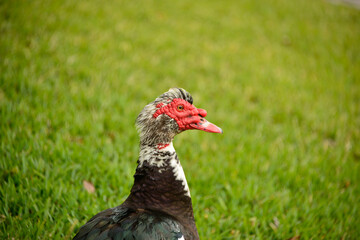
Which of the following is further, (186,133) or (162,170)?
(186,133)

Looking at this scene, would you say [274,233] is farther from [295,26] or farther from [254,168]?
[295,26]

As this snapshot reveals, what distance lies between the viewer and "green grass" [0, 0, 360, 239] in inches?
94.0

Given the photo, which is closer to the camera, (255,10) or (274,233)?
(274,233)

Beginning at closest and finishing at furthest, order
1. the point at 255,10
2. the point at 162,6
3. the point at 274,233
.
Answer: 1. the point at 274,233
2. the point at 162,6
3. the point at 255,10

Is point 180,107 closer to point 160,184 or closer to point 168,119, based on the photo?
point 168,119

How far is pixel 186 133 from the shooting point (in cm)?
351

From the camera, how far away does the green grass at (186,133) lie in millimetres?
2389

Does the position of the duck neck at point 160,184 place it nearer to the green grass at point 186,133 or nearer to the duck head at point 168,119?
the duck head at point 168,119

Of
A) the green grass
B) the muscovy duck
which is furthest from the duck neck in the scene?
the green grass

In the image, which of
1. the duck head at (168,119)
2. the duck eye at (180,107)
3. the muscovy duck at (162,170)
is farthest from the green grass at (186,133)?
the duck eye at (180,107)

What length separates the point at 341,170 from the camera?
3.27m

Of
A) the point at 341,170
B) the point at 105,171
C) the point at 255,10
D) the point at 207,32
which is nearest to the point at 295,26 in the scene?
the point at 255,10

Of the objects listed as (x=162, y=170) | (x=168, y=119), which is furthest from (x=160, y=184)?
(x=168, y=119)

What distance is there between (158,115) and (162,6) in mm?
5950
